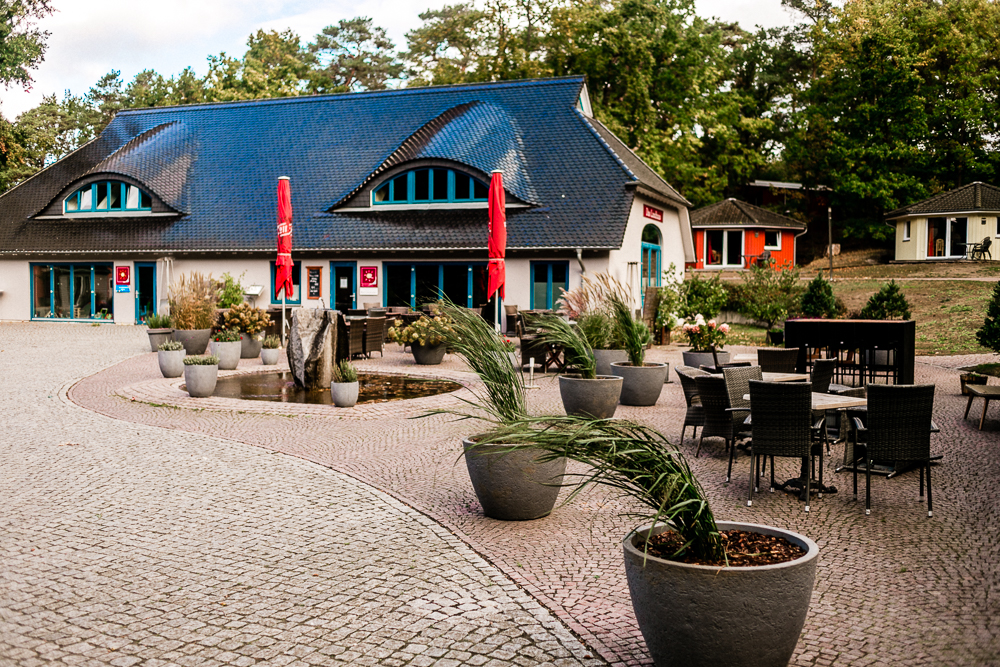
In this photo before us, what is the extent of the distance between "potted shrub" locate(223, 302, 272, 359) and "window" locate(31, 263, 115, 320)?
13483 millimetres

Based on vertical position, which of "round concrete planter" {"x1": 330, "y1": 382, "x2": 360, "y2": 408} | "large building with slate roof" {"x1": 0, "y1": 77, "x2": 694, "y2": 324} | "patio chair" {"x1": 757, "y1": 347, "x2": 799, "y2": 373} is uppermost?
"large building with slate roof" {"x1": 0, "y1": 77, "x2": 694, "y2": 324}

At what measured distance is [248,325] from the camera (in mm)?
17234

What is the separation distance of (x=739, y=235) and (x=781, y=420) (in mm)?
39243

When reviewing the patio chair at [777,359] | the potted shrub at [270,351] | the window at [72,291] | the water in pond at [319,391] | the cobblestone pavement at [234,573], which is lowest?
the cobblestone pavement at [234,573]

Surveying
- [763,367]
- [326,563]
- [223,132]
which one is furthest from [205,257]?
[326,563]

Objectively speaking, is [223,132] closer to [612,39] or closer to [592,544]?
[612,39]

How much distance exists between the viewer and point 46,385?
13930 mm

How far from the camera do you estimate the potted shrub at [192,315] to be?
1755 centimetres

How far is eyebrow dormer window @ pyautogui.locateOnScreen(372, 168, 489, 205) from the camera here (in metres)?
25.4

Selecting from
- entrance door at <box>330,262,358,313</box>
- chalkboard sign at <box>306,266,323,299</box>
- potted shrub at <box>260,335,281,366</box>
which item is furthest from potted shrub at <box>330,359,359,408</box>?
chalkboard sign at <box>306,266,323,299</box>

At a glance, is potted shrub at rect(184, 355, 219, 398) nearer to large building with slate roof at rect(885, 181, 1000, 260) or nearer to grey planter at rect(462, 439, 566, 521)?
grey planter at rect(462, 439, 566, 521)

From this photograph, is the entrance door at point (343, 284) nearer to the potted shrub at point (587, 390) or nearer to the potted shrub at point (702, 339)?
the potted shrub at point (702, 339)

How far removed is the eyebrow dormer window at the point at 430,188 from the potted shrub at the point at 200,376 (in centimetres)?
1412

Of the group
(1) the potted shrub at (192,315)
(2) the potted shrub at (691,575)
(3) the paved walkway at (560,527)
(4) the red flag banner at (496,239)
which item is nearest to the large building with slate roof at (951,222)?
(4) the red flag banner at (496,239)
